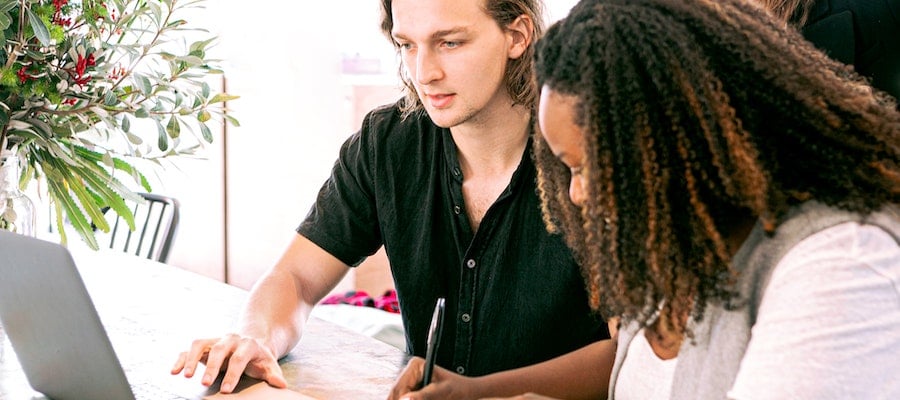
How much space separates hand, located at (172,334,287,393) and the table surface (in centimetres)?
2

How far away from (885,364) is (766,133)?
21 cm

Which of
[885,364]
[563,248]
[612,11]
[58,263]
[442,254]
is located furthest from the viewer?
[442,254]

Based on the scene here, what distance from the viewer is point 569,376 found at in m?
1.26

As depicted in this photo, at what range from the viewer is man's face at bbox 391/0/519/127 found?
1.46 metres

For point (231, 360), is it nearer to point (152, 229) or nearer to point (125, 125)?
point (125, 125)

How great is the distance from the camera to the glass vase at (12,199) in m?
1.41

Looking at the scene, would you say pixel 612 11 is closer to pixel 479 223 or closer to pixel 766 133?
pixel 766 133

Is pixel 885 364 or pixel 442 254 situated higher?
pixel 885 364

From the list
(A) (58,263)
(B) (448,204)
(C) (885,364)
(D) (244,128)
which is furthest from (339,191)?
(D) (244,128)

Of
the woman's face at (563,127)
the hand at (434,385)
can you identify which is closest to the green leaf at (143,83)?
the hand at (434,385)

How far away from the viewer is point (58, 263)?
Answer: 0.99 metres

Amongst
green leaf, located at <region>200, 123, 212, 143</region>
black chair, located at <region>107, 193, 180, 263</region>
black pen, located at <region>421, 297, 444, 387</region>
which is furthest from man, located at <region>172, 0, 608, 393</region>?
black chair, located at <region>107, 193, 180, 263</region>

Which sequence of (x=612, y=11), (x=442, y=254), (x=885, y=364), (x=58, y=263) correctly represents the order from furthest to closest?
(x=442, y=254), (x=58, y=263), (x=612, y=11), (x=885, y=364)

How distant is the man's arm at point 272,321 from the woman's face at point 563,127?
533mm
